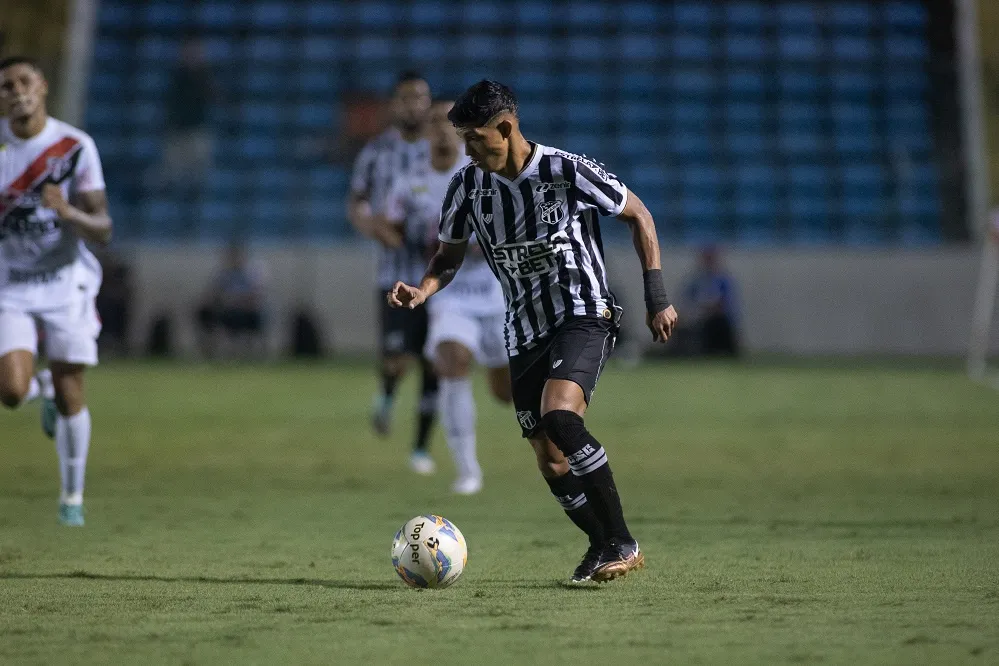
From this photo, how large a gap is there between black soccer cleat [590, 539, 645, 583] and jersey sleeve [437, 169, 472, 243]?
1.45 metres

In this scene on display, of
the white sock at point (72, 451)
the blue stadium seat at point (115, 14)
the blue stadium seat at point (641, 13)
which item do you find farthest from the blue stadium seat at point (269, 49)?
the white sock at point (72, 451)

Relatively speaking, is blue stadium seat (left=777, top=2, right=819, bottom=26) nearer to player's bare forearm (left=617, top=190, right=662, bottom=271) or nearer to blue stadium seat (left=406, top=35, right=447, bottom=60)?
blue stadium seat (left=406, top=35, right=447, bottom=60)

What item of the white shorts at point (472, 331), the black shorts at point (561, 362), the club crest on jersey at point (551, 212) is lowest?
the white shorts at point (472, 331)

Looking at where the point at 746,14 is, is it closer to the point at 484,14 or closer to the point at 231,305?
the point at 484,14

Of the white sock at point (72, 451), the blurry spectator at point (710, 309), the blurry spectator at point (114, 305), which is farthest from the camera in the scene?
the blurry spectator at point (114, 305)

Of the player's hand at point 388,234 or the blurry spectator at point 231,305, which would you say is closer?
the player's hand at point 388,234

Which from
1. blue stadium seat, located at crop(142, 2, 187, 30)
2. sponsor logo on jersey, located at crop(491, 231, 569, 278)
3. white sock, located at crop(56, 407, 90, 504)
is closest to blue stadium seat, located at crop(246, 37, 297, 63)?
blue stadium seat, located at crop(142, 2, 187, 30)

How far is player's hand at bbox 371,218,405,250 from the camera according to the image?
10305 mm

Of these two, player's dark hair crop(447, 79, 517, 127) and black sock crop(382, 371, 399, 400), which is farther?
black sock crop(382, 371, 399, 400)

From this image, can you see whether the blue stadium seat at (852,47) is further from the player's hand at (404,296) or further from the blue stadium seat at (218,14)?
the player's hand at (404,296)

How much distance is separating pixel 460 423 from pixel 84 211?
117 inches

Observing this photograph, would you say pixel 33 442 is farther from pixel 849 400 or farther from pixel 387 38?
pixel 387 38

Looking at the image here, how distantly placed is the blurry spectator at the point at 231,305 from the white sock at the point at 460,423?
1416 centimetres

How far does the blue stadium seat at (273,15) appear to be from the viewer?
2756cm
